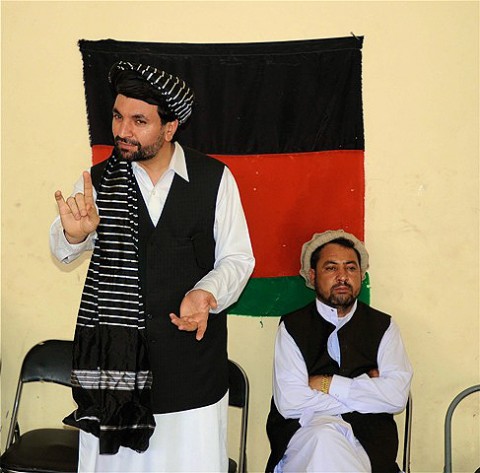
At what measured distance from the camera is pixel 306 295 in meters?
3.85

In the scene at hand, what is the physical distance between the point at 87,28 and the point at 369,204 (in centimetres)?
157

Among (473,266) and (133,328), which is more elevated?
(473,266)

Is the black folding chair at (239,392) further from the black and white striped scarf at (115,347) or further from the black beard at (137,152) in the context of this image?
the black beard at (137,152)

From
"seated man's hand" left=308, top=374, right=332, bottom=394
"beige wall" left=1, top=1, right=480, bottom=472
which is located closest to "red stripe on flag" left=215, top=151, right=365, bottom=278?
"beige wall" left=1, top=1, right=480, bottom=472

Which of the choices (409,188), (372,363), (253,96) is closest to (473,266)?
(409,188)

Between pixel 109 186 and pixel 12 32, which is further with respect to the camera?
pixel 12 32

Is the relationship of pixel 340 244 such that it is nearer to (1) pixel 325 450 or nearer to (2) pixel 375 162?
(2) pixel 375 162

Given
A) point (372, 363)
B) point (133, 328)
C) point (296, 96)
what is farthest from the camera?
point (296, 96)

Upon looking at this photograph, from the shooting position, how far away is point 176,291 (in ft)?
9.40

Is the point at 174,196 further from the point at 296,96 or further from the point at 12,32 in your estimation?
the point at 12,32

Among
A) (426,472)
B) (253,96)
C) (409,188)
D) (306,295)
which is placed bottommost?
(426,472)

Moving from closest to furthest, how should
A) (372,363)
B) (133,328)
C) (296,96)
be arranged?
(133,328) → (372,363) → (296,96)

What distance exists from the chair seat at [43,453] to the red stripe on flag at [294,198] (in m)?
1.16

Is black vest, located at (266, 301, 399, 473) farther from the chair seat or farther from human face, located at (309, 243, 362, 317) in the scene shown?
the chair seat
